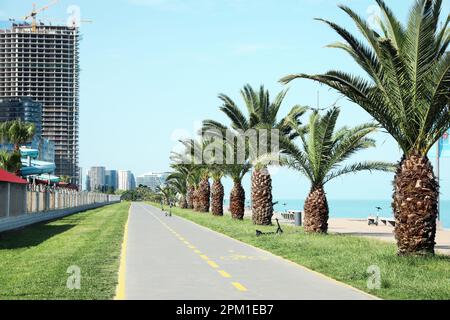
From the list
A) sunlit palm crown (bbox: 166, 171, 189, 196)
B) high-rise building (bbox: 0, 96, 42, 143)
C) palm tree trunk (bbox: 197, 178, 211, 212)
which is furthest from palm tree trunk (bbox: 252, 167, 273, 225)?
high-rise building (bbox: 0, 96, 42, 143)

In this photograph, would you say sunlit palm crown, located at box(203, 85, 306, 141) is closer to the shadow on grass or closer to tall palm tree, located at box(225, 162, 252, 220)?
tall palm tree, located at box(225, 162, 252, 220)

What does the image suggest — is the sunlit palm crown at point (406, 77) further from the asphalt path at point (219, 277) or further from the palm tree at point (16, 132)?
the palm tree at point (16, 132)

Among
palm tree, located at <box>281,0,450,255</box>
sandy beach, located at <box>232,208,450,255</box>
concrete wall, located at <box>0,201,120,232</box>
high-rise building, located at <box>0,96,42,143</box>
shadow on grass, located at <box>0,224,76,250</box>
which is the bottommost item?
sandy beach, located at <box>232,208,450,255</box>

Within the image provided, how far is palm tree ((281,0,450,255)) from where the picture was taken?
16.4 metres

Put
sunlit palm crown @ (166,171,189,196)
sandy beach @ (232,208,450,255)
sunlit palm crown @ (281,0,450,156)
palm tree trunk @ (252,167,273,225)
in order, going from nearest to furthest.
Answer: sunlit palm crown @ (281,0,450,156) < sandy beach @ (232,208,450,255) < palm tree trunk @ (252,167,273,225) < sunlit palm crown @ (166,171,189,196)

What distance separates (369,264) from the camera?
14.9 metres

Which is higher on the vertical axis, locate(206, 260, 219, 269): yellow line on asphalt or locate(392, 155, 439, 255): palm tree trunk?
locate(392, 155, 439, 255): palm tree trunk

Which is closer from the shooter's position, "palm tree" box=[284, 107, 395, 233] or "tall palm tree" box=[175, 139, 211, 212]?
"palm tree" box=[284, 107, 395, 233]

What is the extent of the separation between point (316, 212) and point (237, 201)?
53.5ft

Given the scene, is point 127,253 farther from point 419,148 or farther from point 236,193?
point 236,193

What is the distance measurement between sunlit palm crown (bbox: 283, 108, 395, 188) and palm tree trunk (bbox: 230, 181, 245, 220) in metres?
14.1

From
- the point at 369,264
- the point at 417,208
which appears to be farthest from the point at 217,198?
the point at 369,264

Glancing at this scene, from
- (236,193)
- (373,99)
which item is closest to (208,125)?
(236,193)
